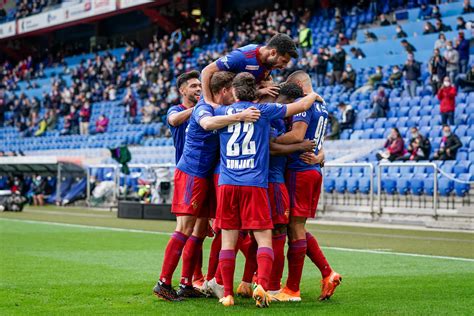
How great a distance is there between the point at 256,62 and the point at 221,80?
387 millimetres

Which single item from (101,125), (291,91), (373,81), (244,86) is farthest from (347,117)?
(244,86)

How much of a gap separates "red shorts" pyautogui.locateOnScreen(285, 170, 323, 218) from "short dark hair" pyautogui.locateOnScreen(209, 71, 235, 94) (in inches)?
42.5

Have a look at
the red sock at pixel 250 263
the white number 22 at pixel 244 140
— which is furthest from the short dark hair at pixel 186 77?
the red sock at pixel 250 263

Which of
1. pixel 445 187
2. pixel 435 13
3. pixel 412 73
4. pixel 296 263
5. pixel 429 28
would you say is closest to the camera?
pixel 296 263

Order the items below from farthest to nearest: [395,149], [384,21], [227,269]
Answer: [384,21]
[395,149]
[227,269]

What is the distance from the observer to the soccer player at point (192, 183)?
27.1 feet

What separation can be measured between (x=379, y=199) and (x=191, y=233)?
1389 centimetres

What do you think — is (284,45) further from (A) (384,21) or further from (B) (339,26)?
(B) (339,26)

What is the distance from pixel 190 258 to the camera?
8.62 m

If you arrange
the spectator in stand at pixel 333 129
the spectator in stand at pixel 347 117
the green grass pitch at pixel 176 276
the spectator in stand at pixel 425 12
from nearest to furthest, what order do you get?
1. the green grass pitch at pixel 176 276
2. the spectator in stand at pixel 333 129
3. the spectator in stand at pixel 347 117
4. the spectator in stand at pixel 425 12

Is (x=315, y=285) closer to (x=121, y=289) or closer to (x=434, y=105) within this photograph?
(x=121, y=289)

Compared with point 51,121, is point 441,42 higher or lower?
higher

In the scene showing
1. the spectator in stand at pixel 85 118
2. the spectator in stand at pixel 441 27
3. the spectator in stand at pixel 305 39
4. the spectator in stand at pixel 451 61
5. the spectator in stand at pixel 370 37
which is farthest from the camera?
the spectator in stand at pixel 85 118

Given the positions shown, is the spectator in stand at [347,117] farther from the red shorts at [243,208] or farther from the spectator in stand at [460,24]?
the red shorts at [243,208]
